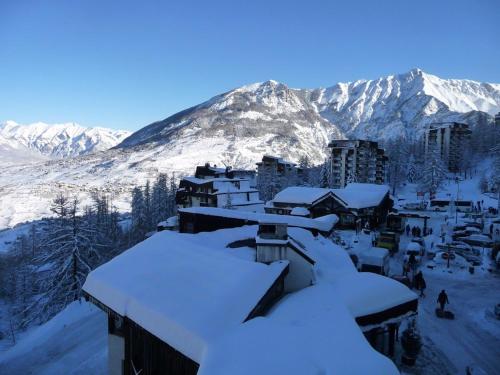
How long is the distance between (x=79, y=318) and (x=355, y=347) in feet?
55.1

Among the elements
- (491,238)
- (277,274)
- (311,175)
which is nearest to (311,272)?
(277,274)

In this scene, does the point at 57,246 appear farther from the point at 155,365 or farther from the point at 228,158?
the point at 228,158

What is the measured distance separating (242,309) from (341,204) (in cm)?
3231

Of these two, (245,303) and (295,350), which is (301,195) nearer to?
(245,303)

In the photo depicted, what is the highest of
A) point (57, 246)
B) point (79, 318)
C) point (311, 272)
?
point (311, 272)

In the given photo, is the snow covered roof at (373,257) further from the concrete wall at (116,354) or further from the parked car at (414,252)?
the concrete wall at (116,354)

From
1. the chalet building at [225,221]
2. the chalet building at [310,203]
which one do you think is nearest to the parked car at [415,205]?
the chalet building at [310,203]

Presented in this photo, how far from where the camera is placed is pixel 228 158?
6275 inches

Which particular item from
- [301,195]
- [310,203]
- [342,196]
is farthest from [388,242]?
[301,195]

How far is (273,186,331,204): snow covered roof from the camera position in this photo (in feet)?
133

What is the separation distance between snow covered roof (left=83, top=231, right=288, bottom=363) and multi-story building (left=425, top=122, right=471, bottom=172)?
310 ft

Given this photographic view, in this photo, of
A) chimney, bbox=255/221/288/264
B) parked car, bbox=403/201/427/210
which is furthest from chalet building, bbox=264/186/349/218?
parked car, bbox=403/201/427/210

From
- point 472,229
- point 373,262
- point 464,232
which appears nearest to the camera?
point 373,262

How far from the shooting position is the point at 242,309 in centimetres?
809
